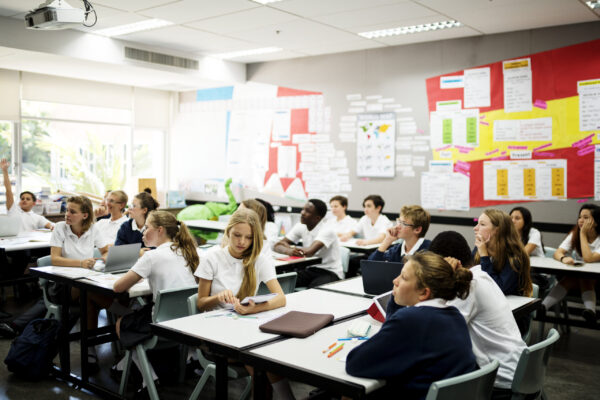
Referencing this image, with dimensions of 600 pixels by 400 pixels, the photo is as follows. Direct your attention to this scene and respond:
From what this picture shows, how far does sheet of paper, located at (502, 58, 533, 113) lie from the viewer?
6.42m

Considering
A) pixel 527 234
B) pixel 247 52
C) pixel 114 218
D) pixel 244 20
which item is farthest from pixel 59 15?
pixel 527 234

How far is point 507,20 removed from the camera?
19.7ft

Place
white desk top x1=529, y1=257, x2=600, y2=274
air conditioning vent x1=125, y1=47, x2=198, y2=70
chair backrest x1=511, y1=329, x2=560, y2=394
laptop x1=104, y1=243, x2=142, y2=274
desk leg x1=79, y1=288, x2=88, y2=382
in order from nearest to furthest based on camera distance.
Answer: chair backrest x1=511, y1=329, x2=560, y2=394
desk leg x1=79, y1=288, x2=88, y2=382
laptop x1=104, y1=243, x2=142, y2=274
white desk top x1=529, y1=257, x2=600, y2=274
air conditioning vent x1=125, y1=47, x2=198, y2=70

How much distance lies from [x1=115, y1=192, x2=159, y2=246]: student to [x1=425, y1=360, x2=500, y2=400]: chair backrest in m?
3.50

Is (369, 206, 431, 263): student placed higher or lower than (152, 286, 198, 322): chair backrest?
higher

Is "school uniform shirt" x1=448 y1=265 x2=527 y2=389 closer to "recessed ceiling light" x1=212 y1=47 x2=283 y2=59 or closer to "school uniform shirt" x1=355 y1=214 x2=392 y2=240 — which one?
"school uniform shirt" x1=355 y1=214 x2=392 y2=240

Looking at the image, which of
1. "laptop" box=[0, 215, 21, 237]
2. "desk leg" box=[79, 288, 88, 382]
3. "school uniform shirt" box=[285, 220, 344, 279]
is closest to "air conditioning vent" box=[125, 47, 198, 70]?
"laptop" box=[0, 215, 21, 237]

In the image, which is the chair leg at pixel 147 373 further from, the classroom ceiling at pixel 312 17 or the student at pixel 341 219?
the student at pixel 341 219

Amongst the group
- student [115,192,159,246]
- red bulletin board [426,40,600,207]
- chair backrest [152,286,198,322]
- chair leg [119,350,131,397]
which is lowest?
chair leg [119,350,131,397]

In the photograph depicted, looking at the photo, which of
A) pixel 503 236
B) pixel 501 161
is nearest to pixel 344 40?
pixel 501 161

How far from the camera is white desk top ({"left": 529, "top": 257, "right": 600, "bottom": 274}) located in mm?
4566

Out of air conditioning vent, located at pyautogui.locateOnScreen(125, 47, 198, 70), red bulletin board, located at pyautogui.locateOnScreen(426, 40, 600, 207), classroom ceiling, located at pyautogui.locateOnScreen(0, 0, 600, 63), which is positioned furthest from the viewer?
air conditioning vent, located at pyautogui.locateOnScreen(125, 47, 198, 70)

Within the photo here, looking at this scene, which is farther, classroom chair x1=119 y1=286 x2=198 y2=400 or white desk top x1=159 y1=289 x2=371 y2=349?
classroom chair x1=119 y1=286 x2=198 y2=400

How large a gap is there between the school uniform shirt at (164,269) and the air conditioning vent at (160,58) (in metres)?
4.41
